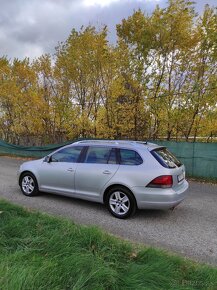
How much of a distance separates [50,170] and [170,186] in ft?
10.1

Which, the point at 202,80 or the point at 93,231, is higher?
the point at 202,80

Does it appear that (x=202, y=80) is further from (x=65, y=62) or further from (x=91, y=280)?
(x=91, y=280)

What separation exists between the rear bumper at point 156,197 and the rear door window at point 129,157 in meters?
0.58

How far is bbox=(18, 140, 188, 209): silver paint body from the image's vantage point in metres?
5.22

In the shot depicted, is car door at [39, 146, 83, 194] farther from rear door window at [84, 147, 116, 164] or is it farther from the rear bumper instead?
the rear bumper

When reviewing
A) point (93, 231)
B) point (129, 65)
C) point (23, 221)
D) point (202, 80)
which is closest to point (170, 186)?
point (93, 231)

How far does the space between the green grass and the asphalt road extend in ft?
2.30

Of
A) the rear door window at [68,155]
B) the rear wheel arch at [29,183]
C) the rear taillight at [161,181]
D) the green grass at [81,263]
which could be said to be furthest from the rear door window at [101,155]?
the green grass at [81,263]

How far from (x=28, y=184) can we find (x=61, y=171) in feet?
4.20

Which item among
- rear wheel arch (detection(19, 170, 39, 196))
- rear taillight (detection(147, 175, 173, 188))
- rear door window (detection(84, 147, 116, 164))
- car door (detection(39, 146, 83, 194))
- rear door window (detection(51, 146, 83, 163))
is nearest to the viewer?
rear taillight (detection(147, 175, 173, 188))

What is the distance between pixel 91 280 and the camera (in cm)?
272

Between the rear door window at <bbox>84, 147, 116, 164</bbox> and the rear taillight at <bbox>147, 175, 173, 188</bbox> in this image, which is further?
the rear door window at <bbox>84, 147, 116, 164</bbox>

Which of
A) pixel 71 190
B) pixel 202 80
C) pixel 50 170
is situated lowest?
pixel 71 190

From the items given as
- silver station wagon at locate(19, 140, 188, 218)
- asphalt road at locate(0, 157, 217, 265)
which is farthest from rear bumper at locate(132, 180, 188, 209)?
asphalt road at locate(0, 157, 217, 265)
